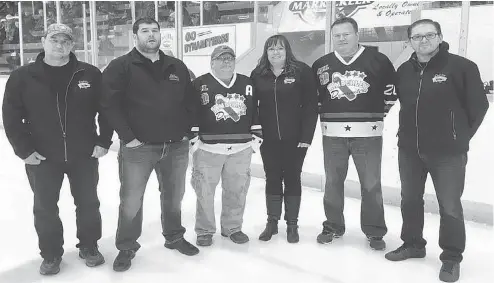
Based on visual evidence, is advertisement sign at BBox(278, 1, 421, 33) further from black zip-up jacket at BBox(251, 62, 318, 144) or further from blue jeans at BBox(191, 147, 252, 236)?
blue jeans at BBox(191, 147, 252, 236)

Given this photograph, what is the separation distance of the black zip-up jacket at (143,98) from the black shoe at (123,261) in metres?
0.63

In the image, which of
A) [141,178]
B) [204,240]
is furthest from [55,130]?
[204,240]

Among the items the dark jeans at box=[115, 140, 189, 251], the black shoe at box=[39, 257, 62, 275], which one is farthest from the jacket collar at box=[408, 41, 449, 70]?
the black shoe at box=[39, 257, 62, 275]

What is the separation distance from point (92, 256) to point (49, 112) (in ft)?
2.64

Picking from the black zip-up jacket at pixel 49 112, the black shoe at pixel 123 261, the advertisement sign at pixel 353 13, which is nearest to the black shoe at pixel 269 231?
the black shoe at pixel 123 261

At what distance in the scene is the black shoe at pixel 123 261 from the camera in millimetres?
2354

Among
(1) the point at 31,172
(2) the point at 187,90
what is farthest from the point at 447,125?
(1) the point at 31,172

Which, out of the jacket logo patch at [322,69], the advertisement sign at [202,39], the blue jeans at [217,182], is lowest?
the blue jeans at [217,182]

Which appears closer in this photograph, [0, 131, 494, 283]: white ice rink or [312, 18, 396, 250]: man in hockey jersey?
[0, 131, 494, 283]: white ice rink

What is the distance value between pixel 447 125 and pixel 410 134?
189mm

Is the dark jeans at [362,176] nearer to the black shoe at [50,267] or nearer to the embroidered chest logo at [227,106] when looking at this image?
the embroidered chest logo at [227,106]

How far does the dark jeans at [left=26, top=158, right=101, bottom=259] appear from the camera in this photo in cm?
224

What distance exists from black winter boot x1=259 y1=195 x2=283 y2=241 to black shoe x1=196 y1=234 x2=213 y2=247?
1.05 feet

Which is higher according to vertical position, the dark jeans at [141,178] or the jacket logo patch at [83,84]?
the jacket logo patch at [83,84]
